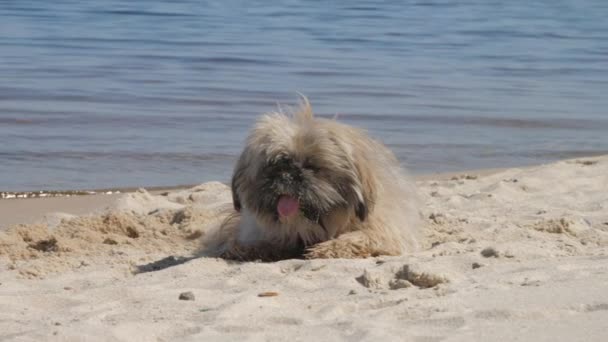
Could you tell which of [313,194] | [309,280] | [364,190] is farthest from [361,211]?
[309,280]

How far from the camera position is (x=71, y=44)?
17938 millimetres

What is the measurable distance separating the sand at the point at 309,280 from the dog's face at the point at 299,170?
288 mm

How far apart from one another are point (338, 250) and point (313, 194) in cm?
36

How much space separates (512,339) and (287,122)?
2080mm

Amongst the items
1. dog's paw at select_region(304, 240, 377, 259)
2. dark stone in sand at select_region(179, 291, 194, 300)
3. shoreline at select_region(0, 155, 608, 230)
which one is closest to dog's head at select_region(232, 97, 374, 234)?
dog's paw at select_region(304, 240, 377, 259)

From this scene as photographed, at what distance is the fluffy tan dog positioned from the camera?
5.45m

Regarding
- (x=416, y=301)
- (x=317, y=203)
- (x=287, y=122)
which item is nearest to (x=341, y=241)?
(x=317, y=203)

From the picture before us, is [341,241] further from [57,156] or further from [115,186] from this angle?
[57,156]

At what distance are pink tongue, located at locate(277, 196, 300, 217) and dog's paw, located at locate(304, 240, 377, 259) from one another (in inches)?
10.2

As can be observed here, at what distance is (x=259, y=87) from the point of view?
13.6 m

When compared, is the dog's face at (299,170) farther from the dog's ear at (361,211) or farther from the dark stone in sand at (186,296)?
the dark stone in sand at (186,296)

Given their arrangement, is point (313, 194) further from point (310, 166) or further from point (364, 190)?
point (364, 190)

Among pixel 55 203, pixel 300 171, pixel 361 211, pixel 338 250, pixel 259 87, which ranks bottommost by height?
pixel 259 87

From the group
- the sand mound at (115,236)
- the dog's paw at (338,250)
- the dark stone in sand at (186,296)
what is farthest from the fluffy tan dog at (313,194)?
the dark stone in sand at (186,296)
